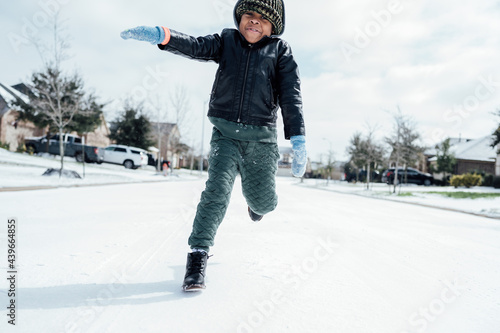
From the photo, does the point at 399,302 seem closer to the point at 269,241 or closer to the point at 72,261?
the point at 269,241

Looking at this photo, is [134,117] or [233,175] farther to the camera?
[134,117]

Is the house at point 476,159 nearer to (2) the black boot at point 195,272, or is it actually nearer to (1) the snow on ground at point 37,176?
(1) the snow on ground at point 37,176

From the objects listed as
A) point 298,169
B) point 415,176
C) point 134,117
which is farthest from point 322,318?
point 134,117

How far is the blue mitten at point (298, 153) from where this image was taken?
2283mm

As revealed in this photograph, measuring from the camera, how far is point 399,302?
5.32ft

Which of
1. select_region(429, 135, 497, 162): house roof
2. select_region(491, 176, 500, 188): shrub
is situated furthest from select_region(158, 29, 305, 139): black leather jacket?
select_region(429, 135, 497, 162): house roof

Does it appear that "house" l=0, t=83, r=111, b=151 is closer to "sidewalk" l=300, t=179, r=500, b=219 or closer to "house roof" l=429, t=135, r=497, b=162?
"sidewalk" l=300, t=179, r=500, b=219

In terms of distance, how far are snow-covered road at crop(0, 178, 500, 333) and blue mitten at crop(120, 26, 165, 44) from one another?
4.63 feet

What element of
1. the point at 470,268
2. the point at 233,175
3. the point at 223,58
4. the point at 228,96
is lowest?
the point at 470,268

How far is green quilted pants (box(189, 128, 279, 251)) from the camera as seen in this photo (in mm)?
2027

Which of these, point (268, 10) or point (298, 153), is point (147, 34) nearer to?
point (268, 10)

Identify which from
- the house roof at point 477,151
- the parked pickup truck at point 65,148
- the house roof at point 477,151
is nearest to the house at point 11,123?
the parked pickup truck at point 65,148

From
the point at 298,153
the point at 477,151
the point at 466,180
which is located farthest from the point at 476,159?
the point at 298,153

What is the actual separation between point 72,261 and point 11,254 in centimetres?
43
